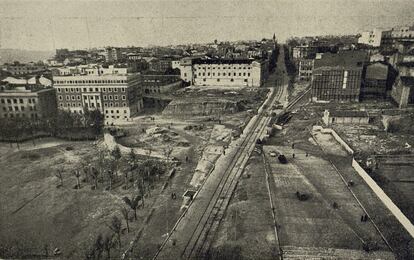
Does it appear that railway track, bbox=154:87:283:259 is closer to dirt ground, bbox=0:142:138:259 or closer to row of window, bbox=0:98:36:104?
dirt ground, bbox=0:142:138:259

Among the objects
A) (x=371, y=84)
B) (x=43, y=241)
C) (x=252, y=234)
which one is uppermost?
(x=371, y=84)

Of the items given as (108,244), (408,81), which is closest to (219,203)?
(108,244)

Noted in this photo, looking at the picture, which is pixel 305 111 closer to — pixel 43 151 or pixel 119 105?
pixel 119 105

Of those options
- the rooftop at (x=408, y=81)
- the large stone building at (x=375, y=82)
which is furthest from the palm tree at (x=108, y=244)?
the large stone building at (x=375, y=82)

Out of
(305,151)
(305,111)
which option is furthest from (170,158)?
(305,111)

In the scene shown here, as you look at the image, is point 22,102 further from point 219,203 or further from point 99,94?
point 219,203
